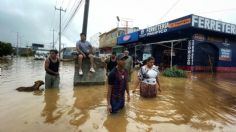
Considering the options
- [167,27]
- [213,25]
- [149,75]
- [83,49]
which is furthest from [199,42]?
[149,75]

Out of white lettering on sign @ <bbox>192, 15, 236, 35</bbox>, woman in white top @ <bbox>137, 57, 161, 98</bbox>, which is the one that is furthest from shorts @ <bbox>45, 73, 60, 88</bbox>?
white lettering on sign @ <bbox>192, 15, 236, 35</bbox>

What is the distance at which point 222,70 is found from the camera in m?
22.0

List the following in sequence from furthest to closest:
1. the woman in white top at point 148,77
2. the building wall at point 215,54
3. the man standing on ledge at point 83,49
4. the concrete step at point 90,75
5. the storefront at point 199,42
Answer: the building wall at point 215,54 → the storefront at point 199,42 → the concrete step at point 90,75 → the man standing on ledge at point 83,49 → the woman in white top at point 148,77

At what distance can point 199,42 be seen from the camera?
2028 centimetres

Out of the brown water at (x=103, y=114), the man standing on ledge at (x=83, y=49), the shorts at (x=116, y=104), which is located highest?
the man standing on ledge at (x=83, y=49)

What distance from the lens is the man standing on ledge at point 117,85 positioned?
→ 5281 millimetres

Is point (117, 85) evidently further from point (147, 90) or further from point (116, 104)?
point (147, 90)

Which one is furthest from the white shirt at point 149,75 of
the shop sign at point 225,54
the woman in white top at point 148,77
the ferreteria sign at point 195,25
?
the shop sign at point 225,54

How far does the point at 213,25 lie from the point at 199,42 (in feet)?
5.60

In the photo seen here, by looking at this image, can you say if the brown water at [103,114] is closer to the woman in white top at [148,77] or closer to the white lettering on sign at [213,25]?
the woman in white top at [148,77]

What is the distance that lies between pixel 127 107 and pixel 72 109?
4.74 feet

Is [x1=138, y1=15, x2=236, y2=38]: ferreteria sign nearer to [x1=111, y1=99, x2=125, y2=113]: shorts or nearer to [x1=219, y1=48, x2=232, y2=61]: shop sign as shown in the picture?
[x1=219, y1=48, x2=232, y2=61]: shop sign

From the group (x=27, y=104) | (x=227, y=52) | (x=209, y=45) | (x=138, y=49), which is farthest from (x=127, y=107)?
(x=138, y=49)

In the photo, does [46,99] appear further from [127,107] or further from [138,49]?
[138,49]
